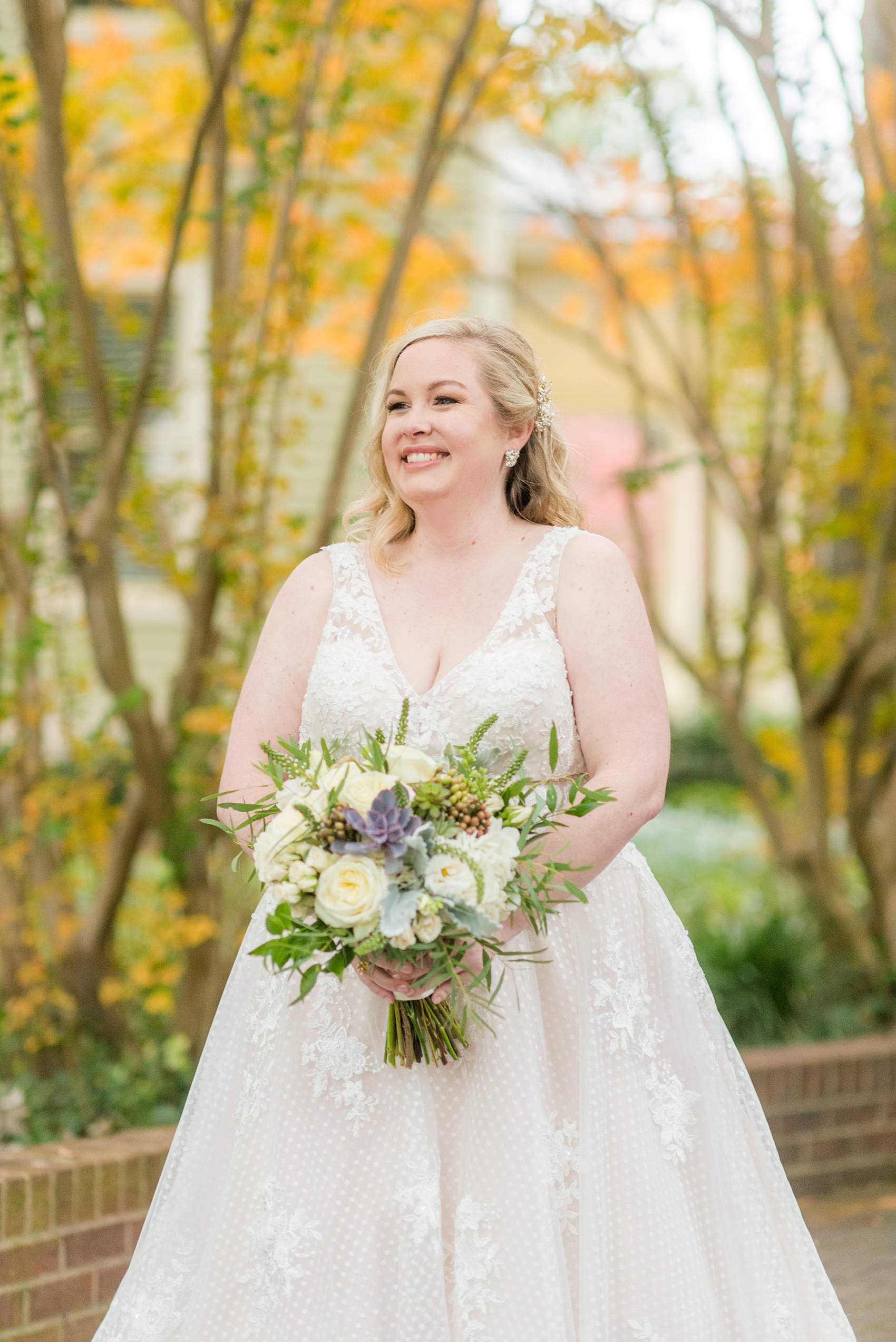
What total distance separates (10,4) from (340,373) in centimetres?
317

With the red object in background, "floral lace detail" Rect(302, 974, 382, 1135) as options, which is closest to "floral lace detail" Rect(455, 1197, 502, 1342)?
"floral lace detail" Rect(302, 974, 382, 1135)

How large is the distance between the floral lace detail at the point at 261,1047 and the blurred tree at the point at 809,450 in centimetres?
281

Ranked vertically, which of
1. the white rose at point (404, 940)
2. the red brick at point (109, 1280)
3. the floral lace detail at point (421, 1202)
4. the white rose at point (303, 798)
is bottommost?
the red brick at point (109, 1280)

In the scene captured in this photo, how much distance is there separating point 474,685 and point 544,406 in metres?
0.70

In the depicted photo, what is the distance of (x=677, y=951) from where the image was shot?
2.92 metres

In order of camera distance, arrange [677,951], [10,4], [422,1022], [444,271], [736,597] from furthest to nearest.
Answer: [736,597], [10,4], [444,271], [677,951], [422,1022]

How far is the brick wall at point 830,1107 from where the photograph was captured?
5.05 m

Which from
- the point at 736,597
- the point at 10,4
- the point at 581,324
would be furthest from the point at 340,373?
the point at 736,597

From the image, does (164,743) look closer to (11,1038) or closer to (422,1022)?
(11,1038)

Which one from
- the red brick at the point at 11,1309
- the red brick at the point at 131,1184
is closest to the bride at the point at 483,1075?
the red brick at the point at 11,1309

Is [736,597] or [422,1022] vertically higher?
[736,597]

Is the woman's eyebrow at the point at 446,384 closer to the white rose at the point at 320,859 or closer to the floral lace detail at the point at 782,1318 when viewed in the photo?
the white rose at the point at 320,859

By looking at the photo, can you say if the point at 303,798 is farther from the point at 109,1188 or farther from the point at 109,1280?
the point at 109,1280

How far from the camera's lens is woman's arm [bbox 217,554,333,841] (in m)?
2.85
